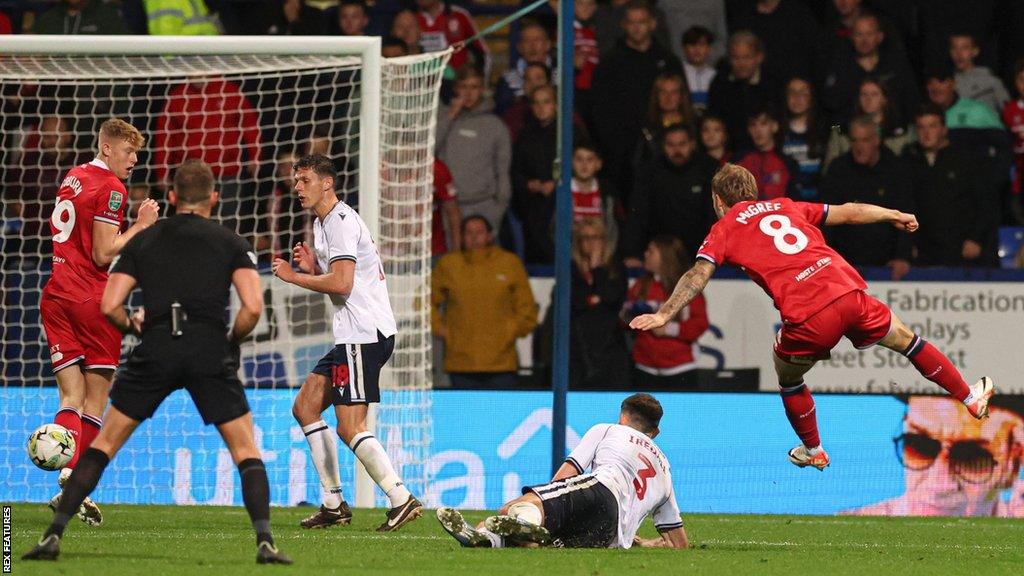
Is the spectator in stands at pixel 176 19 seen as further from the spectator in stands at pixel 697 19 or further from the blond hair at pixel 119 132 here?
the blond hair at pixel 119 132

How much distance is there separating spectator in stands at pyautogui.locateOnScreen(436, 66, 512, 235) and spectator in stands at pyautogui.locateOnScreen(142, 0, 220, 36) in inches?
106

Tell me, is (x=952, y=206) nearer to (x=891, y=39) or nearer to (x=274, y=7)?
(x=891, y=39)

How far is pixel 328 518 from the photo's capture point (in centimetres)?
970

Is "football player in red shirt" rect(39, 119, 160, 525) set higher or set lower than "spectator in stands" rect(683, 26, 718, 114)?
lower

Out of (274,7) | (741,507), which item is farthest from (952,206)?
(274,7)

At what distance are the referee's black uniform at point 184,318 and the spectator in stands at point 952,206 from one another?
9.10m

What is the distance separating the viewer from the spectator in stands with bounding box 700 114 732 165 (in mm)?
14883

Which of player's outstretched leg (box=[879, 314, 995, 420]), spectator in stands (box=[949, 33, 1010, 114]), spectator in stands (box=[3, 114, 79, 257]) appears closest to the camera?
player's outstretched leg (box=[879, 314, 995, 420])

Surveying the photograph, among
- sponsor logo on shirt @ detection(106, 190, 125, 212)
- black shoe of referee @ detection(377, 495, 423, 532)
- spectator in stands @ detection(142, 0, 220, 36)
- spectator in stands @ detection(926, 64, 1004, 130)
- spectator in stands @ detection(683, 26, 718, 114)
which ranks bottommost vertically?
black shoe of referee @ detection(377, 495, 423, 532)

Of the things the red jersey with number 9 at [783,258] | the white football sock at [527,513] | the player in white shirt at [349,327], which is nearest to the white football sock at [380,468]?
the player in white shirt at [349,327]

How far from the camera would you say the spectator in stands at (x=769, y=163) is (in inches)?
577

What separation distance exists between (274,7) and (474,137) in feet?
8.94

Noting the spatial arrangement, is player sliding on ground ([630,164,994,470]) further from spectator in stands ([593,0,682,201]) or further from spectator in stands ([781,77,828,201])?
spectator in stands ([593,0,682,201])

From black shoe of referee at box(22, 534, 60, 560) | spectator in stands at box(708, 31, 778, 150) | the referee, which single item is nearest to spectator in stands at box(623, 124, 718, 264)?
spectator in stands at box(708, 31, 778, 150)
